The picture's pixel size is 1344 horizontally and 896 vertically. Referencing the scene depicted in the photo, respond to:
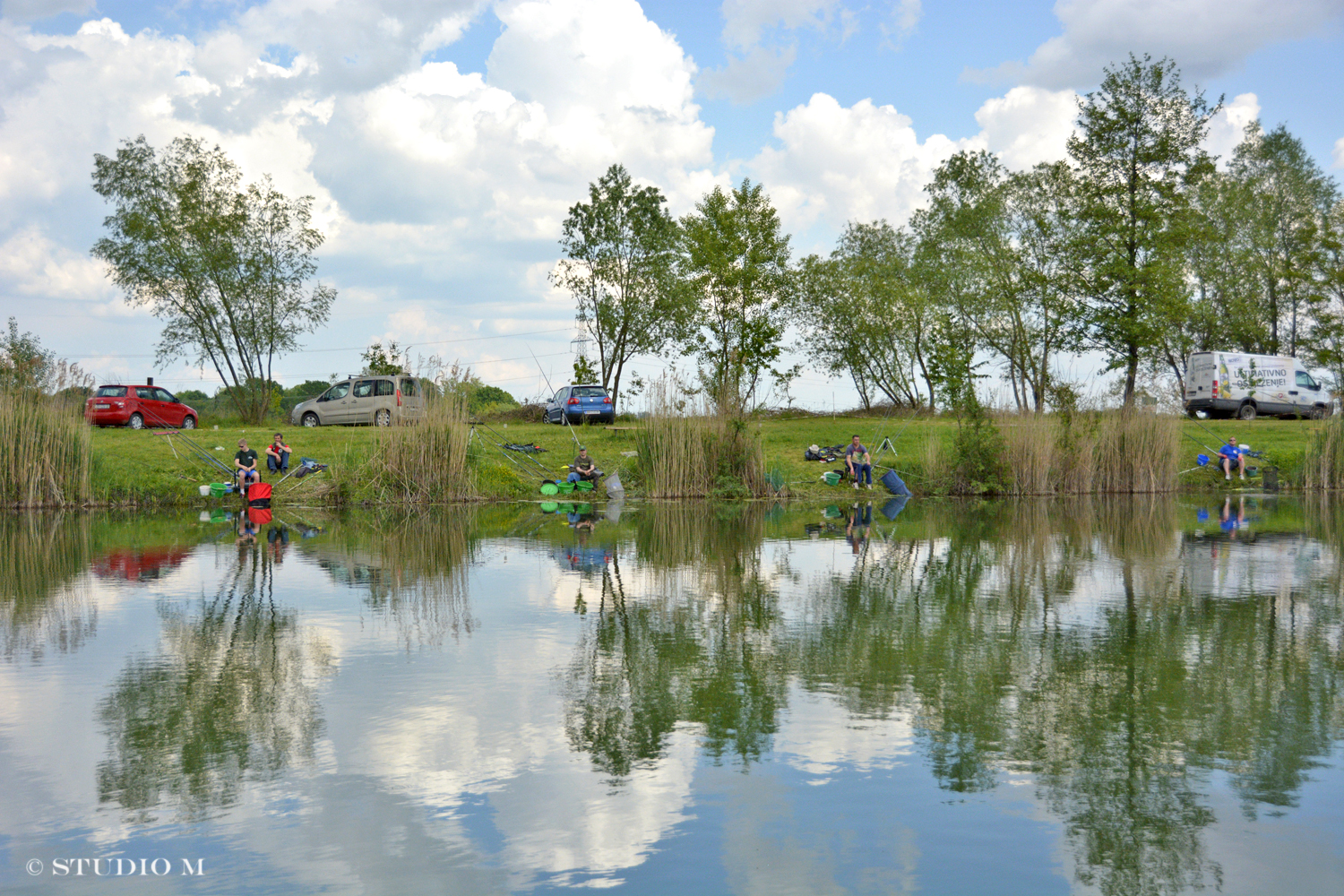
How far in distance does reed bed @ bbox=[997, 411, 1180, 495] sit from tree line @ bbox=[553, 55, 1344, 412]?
178 inches

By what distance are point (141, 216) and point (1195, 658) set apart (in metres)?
40.2

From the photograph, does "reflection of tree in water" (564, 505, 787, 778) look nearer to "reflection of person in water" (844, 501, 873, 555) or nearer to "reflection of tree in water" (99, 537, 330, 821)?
"reflection of tree in water" (99, 537, 330, 821)

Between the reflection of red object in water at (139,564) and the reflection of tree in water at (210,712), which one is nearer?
the reflection of tree in water at (210,712)

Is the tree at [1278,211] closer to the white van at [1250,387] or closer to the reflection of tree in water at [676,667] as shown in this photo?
the white van at [1250,387]

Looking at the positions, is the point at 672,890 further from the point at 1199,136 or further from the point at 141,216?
the point at 141,216

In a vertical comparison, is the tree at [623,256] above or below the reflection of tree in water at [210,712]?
above

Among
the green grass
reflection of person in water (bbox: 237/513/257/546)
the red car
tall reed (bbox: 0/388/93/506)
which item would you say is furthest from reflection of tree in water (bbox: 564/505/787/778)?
the red car

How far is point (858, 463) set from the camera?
78.0 feet

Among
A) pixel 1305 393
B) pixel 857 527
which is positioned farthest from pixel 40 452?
pixel 1305 393

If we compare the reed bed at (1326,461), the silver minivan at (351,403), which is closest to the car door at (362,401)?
the silver minivan at (351,403)

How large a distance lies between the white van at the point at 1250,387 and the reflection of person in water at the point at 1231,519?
1777 centimetres

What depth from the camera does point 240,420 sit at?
39.7 meters

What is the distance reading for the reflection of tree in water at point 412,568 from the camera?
868 cm

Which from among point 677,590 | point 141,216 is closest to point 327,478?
point 677,590
